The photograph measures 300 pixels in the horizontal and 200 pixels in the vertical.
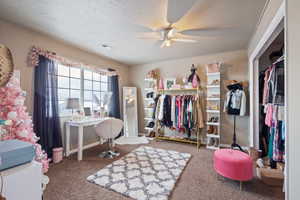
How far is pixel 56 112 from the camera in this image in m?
2.49

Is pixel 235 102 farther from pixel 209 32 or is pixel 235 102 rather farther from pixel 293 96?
pixel 293 96

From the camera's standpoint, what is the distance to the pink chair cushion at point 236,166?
5.46 feet

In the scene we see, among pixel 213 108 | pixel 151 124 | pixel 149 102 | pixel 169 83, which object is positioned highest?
pixel 169 83

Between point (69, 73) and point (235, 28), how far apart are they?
3305 mm

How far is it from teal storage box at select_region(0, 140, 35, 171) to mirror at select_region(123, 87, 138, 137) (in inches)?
118

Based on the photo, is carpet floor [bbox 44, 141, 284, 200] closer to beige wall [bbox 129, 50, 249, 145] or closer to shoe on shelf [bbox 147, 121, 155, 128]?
beige wall [bbox 129, 50, 249, 145]

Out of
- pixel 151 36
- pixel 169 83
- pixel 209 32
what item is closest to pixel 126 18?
pixel 151 36

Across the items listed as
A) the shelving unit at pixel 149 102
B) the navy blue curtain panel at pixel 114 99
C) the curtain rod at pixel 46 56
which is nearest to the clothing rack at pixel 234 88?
the shelving unit at pixel 149 102

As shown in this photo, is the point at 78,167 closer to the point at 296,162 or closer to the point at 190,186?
the point at 190,186

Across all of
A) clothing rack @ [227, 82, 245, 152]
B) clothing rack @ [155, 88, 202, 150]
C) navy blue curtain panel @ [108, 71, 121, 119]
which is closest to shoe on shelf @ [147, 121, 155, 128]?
clothing rack @ [155, 88, 202, 150]

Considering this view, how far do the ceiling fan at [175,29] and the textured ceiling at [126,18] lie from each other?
0.5 inches

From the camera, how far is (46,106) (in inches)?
92.0

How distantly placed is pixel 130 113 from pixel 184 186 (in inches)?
107

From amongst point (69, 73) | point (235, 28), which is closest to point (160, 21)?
point (235, 28)
